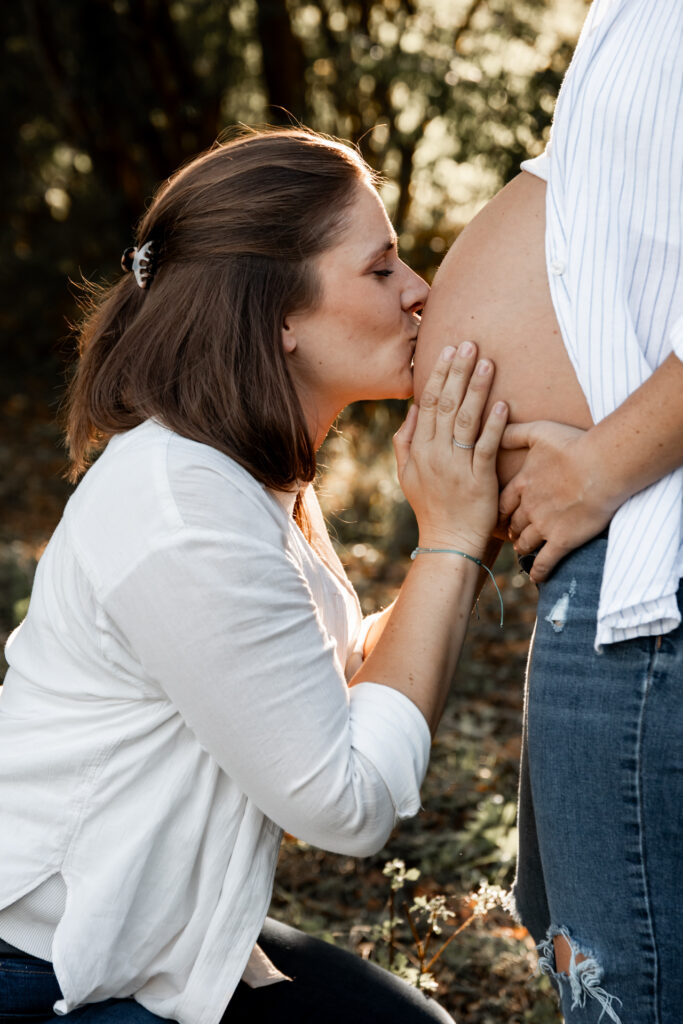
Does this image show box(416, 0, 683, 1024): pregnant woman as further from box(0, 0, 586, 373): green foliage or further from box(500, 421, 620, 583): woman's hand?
box(0, 0, 586, 373): green foliage

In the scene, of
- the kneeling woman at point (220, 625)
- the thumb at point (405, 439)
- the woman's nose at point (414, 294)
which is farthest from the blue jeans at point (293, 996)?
the woman's nose at point (414, 294)

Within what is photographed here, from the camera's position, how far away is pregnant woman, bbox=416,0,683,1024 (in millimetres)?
1355

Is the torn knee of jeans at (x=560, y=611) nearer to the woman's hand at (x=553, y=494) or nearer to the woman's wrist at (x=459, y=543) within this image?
the woman's hand at (x=553, y=494)

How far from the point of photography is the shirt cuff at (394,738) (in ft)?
5.04

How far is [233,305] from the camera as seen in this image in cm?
167

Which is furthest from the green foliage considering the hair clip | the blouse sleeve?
the blouse sleeve

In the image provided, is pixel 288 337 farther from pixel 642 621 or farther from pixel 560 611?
pixel 642 621

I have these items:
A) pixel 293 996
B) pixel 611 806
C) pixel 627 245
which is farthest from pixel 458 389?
pixel 293 996

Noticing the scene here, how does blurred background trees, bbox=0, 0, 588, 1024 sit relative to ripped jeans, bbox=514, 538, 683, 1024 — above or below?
below

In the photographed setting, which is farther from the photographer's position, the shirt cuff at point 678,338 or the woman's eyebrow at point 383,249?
the woman's eyebrow at point 383,249

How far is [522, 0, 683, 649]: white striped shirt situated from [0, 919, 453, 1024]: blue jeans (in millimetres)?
876

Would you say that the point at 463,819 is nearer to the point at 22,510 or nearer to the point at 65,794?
the point at 65,794

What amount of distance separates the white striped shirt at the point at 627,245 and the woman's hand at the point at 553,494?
0.15ft

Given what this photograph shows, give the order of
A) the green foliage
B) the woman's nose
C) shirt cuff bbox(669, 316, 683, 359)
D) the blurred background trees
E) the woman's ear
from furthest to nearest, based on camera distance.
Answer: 1. the green foliage
2. the blurred background trees
3. the woman's nose
4. the woman's ear
5. shirt cuff bbox(669, 316, 683, 359)
